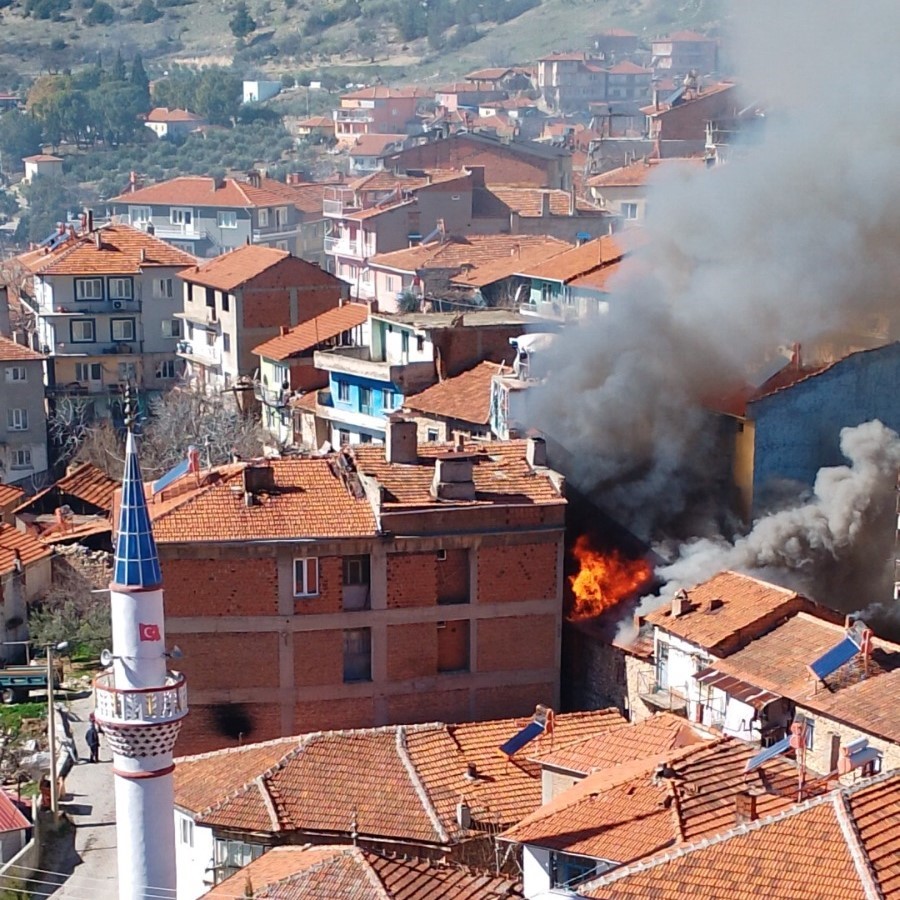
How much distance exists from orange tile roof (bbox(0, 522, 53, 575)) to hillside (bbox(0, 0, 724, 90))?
315ft

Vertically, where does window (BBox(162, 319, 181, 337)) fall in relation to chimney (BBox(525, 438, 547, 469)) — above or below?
below

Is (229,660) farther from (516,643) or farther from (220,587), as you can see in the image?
(516,643)

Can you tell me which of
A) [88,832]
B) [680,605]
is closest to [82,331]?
[88,832]

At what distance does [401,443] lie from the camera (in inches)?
1192

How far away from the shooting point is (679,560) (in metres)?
31.7

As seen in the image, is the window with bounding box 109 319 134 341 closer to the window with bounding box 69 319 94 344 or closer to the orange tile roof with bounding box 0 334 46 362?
the window with bounding box 69 319 94 344

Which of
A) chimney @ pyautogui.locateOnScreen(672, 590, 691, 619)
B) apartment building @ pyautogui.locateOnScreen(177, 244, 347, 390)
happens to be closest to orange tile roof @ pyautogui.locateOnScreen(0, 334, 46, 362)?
apartment building @ pyautogui.locateOnScreen(177, 244, 347, 390)

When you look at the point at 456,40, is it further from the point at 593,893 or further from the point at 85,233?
the point at 593,893

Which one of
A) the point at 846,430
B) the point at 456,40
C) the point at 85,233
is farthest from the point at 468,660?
the point at 456,40

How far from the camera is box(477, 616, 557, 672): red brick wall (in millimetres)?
29281

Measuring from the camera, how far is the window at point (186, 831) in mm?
24812

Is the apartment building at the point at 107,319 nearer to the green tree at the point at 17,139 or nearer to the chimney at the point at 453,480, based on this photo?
the chimney at the point at 453,480

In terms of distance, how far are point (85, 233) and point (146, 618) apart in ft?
128

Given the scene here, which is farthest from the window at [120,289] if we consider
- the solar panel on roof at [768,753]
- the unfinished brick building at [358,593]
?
the solar panel on roof at [768,753]
